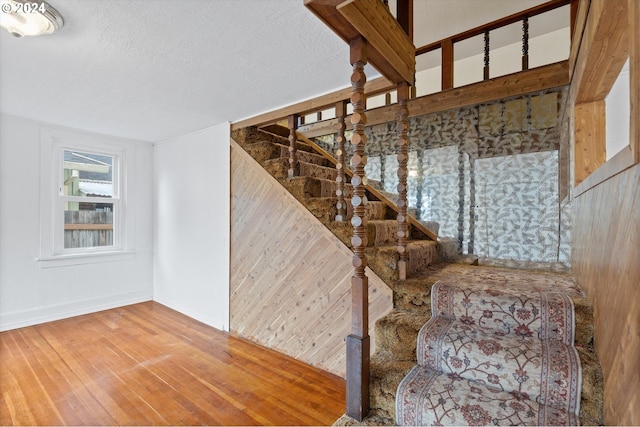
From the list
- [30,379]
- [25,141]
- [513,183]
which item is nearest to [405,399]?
[513,183]

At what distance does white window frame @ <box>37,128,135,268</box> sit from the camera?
142 inches

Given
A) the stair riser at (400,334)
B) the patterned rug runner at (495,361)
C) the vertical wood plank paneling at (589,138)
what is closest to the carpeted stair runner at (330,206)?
the stair riser at (400,334)

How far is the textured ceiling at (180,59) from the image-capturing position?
64.4 inches

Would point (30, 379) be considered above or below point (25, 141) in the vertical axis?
below

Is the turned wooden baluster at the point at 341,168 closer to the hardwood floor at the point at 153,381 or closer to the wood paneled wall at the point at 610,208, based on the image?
the hardwood floor at the point at 153,381

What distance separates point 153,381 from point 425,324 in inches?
84.8

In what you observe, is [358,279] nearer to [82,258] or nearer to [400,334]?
[400,334]

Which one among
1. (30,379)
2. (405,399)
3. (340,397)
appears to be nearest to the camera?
(405,399)

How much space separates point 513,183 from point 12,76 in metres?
4.35

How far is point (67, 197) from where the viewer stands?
3805 millimetres

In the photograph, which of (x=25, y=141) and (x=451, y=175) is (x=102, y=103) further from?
(x=451, y=175)

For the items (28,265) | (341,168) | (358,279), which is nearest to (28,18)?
(341,168)

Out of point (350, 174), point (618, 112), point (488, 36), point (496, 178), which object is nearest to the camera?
point (618, 112)

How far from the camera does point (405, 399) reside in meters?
1.46
